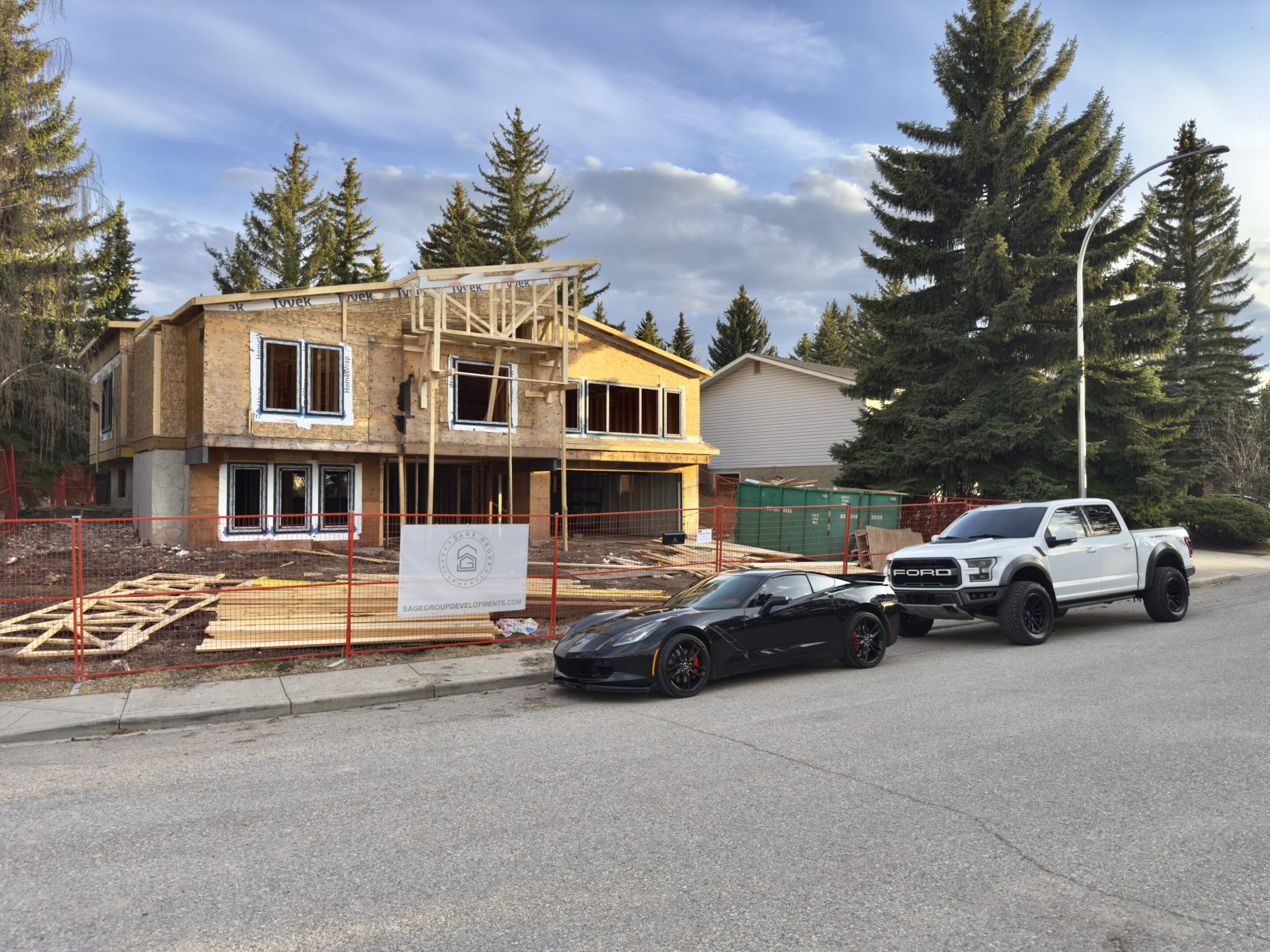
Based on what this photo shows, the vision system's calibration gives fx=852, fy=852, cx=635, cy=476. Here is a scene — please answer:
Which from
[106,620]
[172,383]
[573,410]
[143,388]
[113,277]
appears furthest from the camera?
[113,277]

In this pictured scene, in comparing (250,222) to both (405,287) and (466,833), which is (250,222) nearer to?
(405,287)

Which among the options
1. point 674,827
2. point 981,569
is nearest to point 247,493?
point 981,569

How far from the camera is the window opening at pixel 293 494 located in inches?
790

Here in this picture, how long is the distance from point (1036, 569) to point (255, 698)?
9.87 metres

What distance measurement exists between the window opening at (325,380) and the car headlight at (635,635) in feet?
44.5

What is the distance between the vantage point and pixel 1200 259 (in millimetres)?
42250

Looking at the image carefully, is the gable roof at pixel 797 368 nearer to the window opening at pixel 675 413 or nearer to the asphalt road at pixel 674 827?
the window opening at pixel 675 413

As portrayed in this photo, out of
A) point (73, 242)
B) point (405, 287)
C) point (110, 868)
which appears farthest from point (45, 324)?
point (110, 868)

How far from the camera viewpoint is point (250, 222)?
146ft

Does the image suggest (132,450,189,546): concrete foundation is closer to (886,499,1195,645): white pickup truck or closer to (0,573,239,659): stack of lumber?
(0,573,239,659): stack of lumber

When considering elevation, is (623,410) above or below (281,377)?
below

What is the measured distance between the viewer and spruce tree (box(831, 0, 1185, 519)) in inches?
934

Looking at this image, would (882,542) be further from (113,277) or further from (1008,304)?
(113,277)

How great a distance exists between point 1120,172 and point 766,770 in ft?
84.8
